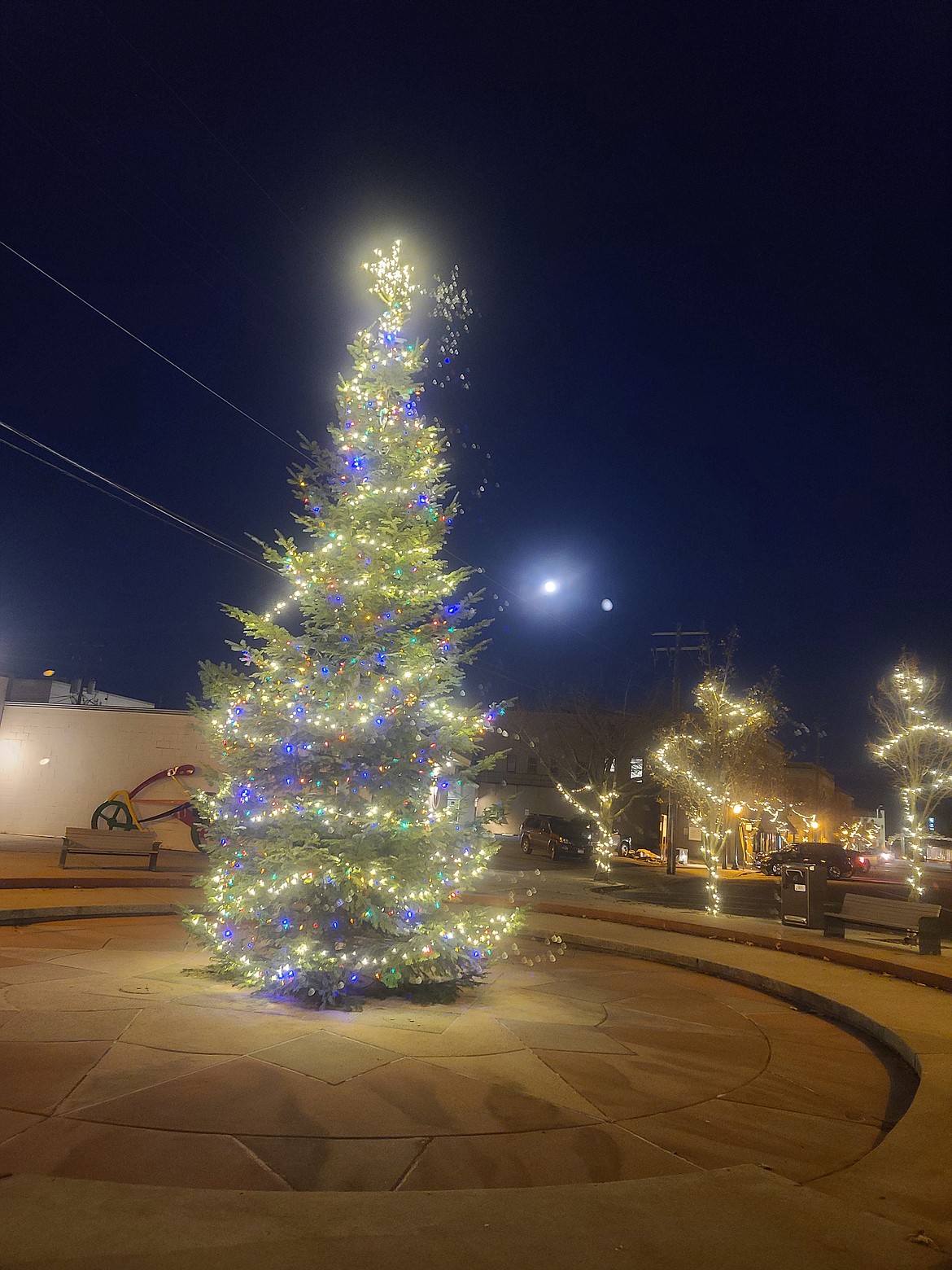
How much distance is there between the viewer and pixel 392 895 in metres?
8.01

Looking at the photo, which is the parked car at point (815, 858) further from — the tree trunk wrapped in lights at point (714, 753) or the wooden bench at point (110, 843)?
the wooden bench at point (110, 843)

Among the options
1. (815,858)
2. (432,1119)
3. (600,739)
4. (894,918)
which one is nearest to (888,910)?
(894,918)

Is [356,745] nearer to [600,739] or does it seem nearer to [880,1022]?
[880,1022]

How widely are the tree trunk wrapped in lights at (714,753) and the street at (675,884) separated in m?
1.07

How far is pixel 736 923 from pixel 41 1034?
40.2ft

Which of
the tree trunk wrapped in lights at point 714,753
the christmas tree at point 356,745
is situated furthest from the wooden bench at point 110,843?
the tree trunk wrapped in lights at point 714,753

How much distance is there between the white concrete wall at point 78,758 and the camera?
22422mm

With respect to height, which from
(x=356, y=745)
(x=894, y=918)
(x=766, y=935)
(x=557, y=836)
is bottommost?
(x=766, y=935)

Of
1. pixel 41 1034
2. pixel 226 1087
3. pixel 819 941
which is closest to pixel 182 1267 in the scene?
pixel 226 1087

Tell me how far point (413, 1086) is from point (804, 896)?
1118 cm

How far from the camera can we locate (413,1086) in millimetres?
5652

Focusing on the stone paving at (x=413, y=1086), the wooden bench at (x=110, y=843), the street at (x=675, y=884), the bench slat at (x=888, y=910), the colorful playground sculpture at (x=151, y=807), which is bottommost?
the stone paving at (x=413, y=1086)

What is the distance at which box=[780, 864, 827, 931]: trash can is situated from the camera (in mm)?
14633

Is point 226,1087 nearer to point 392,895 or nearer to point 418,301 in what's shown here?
point 392,895
